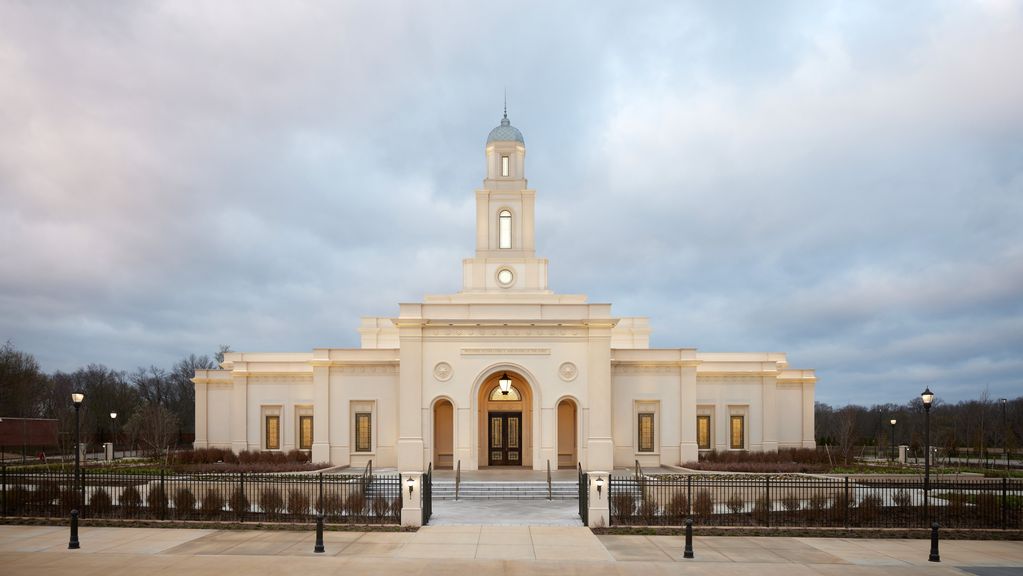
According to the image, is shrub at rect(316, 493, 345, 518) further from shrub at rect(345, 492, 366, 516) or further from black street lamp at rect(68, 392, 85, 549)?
black street lamp at rect(68, 392, 85, 549)

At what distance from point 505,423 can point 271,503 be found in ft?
59.5

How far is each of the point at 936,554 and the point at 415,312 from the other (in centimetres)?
2329

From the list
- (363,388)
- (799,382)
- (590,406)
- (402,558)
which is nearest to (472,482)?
(590,406)

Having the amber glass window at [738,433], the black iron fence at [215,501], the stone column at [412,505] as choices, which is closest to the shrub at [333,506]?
the black iron fence at [215,501]

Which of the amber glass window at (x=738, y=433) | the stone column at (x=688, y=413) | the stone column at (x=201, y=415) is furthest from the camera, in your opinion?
the stone column at (x=201, y=415)

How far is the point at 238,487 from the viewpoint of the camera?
896 inches

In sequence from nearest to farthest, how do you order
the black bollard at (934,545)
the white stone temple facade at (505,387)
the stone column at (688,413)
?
1. the black bollard at (934,545)
2. the white stone temple facade at (505,387)
3. the stone column at (688,413)

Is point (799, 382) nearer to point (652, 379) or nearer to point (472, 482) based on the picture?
point (652, 379)

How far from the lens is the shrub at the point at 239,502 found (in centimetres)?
2153

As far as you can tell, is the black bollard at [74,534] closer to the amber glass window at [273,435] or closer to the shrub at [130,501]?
the shrub at [130,501]

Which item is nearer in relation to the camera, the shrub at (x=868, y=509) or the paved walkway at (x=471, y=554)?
the paved walkway at (x=471, y=554)

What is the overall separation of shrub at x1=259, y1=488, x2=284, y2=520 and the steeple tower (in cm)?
1922

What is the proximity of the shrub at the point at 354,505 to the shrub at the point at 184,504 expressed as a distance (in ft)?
13.9

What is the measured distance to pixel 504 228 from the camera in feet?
134
